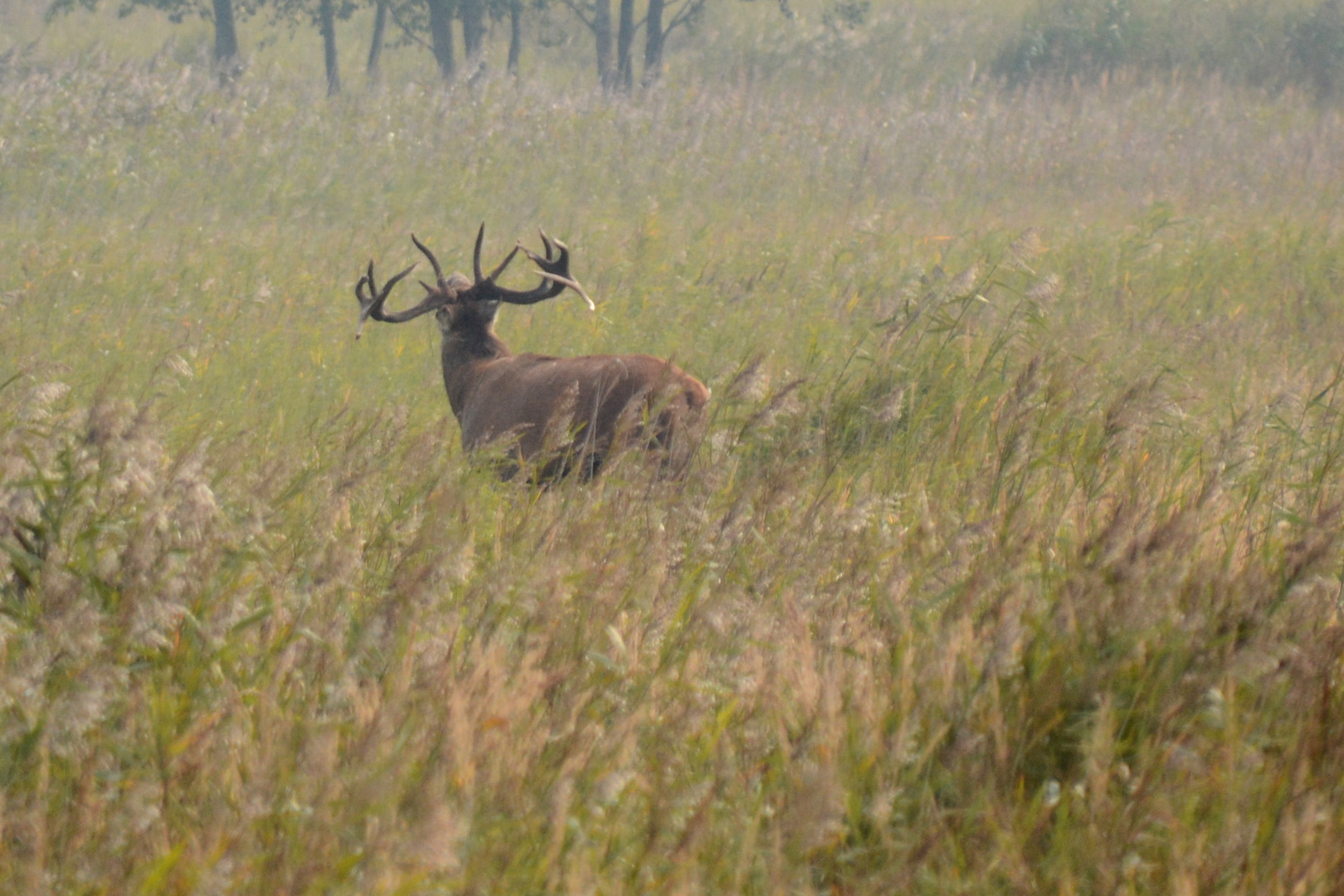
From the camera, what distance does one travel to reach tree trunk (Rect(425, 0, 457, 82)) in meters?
25.3

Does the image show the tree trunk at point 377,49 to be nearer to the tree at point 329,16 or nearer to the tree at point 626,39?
the tree at point 329,16

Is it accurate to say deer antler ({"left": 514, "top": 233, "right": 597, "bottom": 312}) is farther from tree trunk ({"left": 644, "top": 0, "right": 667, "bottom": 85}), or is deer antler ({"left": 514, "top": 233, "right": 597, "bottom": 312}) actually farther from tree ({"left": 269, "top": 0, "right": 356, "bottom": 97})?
tree ({"left": 269, "top": 0, "right": 356, "bottom": 97})

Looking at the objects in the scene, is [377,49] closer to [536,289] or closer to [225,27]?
[225,27]

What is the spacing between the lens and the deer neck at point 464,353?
24.4ft

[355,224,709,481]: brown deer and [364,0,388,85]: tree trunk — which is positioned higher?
[364,0,388,85]: tree trunk

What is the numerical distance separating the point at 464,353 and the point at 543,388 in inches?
52.0

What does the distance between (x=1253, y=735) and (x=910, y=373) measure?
3.47 m

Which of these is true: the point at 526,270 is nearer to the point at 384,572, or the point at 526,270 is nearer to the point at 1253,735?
the point at 384,572

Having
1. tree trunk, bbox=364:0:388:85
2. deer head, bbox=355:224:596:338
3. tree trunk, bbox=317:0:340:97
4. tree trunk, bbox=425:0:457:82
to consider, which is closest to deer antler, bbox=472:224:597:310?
deer head, bbox=355:224:596:338

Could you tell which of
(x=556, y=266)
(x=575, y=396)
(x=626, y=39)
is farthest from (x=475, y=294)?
(x=626, y=39)

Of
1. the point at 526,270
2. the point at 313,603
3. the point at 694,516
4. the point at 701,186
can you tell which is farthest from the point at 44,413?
the point at 701,186

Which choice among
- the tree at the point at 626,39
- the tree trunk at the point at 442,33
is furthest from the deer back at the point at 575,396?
the tree trunk at the point at 442,33

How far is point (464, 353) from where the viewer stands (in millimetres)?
7527

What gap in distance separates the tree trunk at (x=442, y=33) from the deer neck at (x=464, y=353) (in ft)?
62.0
